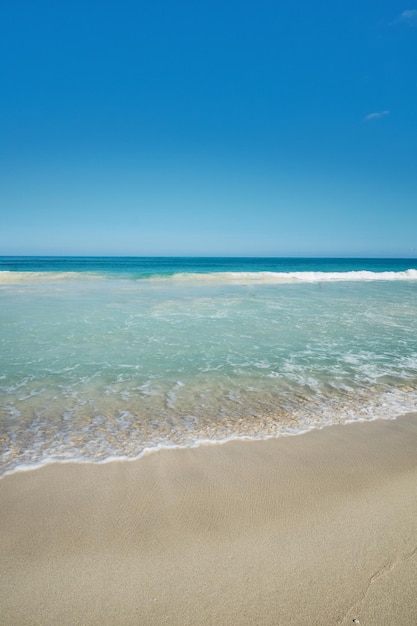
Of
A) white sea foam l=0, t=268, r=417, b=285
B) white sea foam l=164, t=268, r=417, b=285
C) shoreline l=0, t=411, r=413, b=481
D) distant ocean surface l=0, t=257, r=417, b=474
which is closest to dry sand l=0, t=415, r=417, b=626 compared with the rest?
shoreline l=0, t=411, r=413, b=481

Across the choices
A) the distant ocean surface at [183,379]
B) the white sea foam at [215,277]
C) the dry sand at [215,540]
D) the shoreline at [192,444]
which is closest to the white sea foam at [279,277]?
the white sea foam at [215,277]

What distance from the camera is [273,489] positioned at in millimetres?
3242

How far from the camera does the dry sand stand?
2088mm

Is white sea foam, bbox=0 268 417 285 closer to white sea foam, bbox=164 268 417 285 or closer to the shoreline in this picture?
white sea foam, bbox=164 268 417 285

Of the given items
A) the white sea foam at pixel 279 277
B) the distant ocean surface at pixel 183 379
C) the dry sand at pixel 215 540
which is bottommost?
the dry sand at pixel 215 540

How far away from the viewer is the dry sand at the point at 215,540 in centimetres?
209

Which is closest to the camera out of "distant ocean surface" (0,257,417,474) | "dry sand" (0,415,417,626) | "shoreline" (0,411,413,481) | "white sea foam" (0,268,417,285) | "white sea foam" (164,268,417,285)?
"dry sand" (0,415,417,626)

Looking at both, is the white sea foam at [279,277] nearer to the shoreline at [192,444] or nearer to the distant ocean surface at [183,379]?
the distant ocean surface at [183,379]

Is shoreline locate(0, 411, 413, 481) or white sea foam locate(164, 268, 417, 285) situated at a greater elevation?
white sea foam locate(164, 268, 417, 285)

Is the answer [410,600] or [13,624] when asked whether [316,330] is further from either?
[13,624]

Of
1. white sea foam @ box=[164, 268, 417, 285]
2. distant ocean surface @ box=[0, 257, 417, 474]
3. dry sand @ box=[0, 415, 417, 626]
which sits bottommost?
dry sand @ box=[0, 415, 417, 626]

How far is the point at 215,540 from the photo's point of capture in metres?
2.60

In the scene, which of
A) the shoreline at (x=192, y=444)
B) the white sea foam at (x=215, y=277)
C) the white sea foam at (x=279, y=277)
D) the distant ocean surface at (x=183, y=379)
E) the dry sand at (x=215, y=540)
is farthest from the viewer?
the white sea foam at (x=279, y=277)

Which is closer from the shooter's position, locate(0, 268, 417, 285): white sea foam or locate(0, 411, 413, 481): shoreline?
locate(0, 411, 413, 481): shoreline
